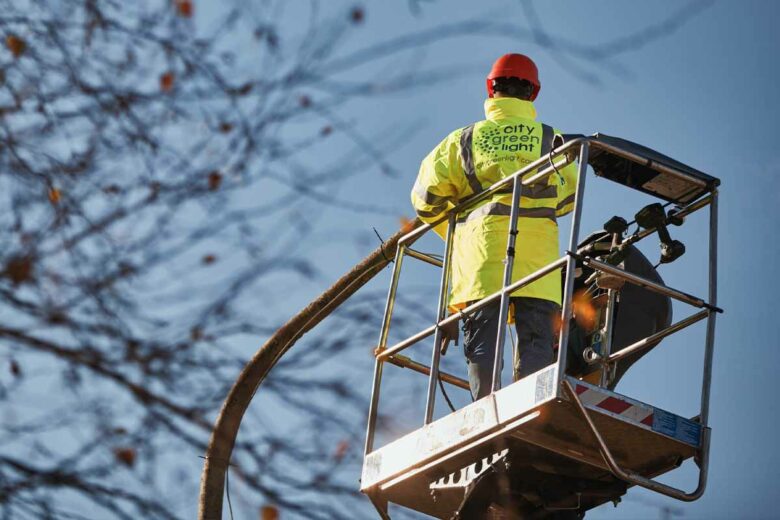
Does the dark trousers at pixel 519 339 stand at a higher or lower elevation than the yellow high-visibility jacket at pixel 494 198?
lower

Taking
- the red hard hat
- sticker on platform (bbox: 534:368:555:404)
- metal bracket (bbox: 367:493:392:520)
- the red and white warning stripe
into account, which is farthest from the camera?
the red hard hat

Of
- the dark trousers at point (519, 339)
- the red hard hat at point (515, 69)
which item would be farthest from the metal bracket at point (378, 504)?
Answer: the red hard hat at point (515, 69)

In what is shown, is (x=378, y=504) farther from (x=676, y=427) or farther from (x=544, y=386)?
(x=676, y=427)

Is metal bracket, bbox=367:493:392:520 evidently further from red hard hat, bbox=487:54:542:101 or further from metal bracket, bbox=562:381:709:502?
red hard hat, bbox=487:54:542:101

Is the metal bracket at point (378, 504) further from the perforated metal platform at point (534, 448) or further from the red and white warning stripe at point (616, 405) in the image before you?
the red and white warning stripe at point (616, 405)

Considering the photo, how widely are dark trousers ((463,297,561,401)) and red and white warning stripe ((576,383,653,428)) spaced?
74 centimetres

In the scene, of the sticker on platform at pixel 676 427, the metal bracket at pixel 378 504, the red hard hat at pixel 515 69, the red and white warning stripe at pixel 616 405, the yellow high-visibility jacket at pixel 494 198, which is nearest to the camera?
the red and white warning stripe at pixel 616 405

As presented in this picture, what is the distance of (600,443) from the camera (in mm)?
8688

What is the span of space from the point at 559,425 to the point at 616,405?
34cm

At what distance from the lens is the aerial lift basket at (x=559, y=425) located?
8680mm

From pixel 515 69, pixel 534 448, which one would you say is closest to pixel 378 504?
pixel 534 448

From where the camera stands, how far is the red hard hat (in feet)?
34.1

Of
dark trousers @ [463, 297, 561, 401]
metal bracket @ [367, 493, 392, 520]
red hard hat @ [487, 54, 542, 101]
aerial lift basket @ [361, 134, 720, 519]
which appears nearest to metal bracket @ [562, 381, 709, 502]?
aerial lift basket @ [361, 134, 720, 519]

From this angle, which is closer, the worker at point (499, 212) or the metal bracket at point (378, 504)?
the worker at point (499, 212)
